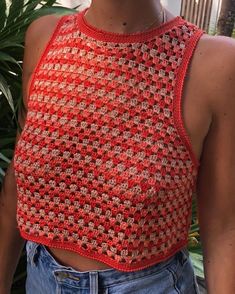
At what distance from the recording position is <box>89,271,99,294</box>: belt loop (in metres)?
1.08

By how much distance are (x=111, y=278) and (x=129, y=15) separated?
57cm

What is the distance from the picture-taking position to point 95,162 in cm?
107

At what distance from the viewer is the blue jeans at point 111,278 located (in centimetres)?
109

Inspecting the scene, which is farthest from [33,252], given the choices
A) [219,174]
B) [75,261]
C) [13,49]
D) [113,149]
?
[13,49]

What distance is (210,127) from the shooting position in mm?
1072

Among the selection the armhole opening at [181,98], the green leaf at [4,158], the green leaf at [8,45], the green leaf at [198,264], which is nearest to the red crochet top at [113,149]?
the armhole opening at [181,98]

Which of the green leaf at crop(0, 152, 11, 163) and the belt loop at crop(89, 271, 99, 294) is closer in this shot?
the belt loop at crop(89, 271, 99, 294)

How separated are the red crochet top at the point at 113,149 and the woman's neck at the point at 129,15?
0.06 feet

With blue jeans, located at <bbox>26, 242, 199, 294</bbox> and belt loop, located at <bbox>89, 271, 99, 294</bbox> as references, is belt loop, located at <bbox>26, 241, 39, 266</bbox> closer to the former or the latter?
blue jeans, located at <bbox>26, 242, 199, 294</bbox>

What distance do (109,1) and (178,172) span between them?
0.40 meters

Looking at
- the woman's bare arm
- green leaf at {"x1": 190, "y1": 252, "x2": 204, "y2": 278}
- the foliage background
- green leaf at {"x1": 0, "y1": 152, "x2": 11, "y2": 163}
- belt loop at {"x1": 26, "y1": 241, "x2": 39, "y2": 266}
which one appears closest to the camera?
the woman's bare arm

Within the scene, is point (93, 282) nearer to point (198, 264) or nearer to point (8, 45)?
point (8, 45)

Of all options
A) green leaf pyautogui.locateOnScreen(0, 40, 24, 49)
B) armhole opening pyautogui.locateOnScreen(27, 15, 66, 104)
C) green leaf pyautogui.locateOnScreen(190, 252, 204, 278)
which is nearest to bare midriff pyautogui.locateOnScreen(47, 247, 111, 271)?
armhole opening pyautogui.locateOnScreen(27, 15, 66, 104)

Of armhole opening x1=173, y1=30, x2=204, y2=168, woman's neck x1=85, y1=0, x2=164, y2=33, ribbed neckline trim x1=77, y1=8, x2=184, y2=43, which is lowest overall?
armhole opening x1=173, y1=30, x2=204, y2=168
